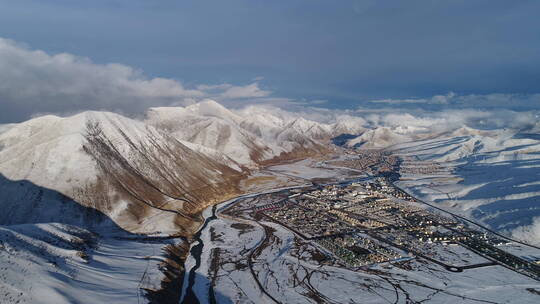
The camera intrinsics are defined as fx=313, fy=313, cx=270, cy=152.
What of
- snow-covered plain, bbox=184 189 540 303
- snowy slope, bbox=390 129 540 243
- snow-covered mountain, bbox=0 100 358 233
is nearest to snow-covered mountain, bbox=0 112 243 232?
snow-covered mountain, bbox=0 100 358 233

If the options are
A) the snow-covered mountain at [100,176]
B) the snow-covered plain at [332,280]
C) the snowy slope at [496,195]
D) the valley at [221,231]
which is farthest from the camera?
the snowy slope at [496,195]

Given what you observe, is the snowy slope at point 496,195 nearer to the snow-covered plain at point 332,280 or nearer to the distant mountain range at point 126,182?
the distant mountain range at point 126,182

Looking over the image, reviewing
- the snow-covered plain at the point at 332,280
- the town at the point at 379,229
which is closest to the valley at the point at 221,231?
the snow-covered plain at the point at 332,280

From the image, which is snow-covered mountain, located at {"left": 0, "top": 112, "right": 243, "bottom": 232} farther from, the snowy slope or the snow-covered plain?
the snowy slope

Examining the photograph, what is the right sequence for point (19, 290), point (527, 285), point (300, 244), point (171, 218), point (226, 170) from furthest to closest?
point (226, 170) → point (171, 218) → point (300, 244) → point (527, 285) → point (19, 290)

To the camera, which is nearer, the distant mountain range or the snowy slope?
the distant mountain range

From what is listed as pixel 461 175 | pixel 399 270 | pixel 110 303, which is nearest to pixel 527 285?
pixel 399 270

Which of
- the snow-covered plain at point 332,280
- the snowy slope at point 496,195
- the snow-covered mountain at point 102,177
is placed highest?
the snow-covered mountain at point 102,177

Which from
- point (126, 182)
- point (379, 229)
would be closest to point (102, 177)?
point (126, 182)

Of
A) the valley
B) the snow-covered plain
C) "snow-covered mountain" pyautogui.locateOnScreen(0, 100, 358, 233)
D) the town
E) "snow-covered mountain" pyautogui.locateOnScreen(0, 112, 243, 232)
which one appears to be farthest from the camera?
"snow-covered mountain" pyautogui.locateOnScreen(0, 112, 243, 232)

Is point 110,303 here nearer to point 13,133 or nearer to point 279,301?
point 279,301

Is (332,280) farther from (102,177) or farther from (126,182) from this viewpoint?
(102,177)
